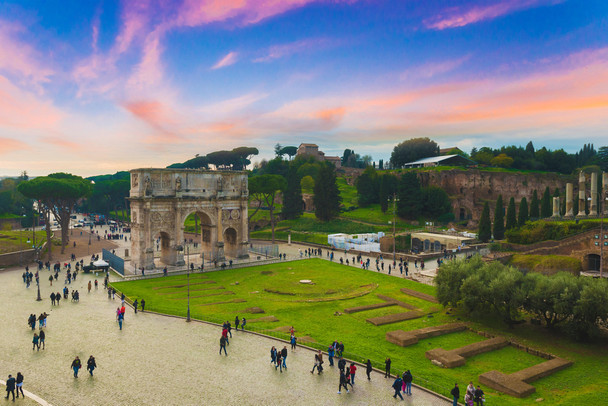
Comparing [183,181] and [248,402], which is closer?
[248,402]

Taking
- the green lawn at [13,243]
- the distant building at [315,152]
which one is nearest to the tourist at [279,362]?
the green lawn at [13,243]

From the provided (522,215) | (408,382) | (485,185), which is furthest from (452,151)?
(408,382)

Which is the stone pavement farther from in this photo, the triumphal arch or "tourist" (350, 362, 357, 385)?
the triumphal arch

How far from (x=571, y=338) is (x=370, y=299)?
1268 cm

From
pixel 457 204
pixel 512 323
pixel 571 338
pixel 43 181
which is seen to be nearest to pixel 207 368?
pixel 512 323

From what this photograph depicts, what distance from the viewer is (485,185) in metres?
82.4

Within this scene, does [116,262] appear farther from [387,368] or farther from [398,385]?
[398,385]

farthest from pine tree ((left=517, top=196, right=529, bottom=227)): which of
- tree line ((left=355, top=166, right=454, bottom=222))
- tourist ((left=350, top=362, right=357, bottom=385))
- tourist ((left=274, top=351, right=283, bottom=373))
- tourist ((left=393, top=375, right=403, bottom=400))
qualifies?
tourist ((left=274, top=351, right=283, bottom=373))

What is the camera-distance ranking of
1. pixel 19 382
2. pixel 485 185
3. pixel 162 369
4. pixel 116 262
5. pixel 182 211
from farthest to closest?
pixel 485 185, pixel 182 211, pixel 116 262, pixel 162 369, pixel 19 382

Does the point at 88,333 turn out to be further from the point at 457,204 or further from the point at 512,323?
the point at 457,204

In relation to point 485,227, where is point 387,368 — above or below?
below

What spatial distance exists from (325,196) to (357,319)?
4519cm

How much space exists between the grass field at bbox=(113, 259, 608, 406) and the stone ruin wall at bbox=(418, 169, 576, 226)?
48.4 meters

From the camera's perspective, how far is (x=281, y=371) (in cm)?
1772
